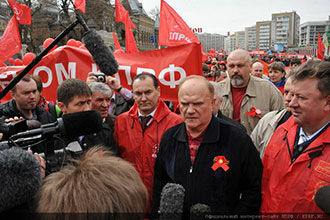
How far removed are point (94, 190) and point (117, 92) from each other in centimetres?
304

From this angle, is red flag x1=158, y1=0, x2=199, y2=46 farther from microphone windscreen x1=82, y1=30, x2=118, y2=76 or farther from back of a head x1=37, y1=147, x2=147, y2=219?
back of a head x1=37, y1=147, x2=147, y2=219

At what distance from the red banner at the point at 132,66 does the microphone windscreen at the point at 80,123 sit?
8.96 feet

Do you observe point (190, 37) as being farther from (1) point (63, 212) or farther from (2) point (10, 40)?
(1) point (63, 212)

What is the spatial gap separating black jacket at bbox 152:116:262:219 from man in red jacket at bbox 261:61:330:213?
143 millimetres

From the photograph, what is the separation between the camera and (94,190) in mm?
956

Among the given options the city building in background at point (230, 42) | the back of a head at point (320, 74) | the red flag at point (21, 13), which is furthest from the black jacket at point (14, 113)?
the city building in background at point (230, 42)

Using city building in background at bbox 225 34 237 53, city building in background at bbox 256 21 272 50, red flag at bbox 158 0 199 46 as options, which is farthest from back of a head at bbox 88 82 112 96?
city building in background at bbox 225 34 237 53

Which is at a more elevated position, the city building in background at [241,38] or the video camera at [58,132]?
the city building in background at [241,38]

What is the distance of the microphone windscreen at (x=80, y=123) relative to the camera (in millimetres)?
1273

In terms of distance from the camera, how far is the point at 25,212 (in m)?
0.99

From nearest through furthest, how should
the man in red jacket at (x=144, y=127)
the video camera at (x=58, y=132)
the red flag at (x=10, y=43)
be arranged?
the video camera at (x=58, y=132) < the man in red jacket at (x=144, y=127) < the red flag at (x=10, y=43)

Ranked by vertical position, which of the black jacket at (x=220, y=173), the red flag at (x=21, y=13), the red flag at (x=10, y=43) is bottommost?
the black jacket at (x=220, y=173)

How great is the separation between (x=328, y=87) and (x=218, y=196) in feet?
3.56

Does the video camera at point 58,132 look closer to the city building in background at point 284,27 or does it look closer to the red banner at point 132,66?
the red banner at point 132,66
